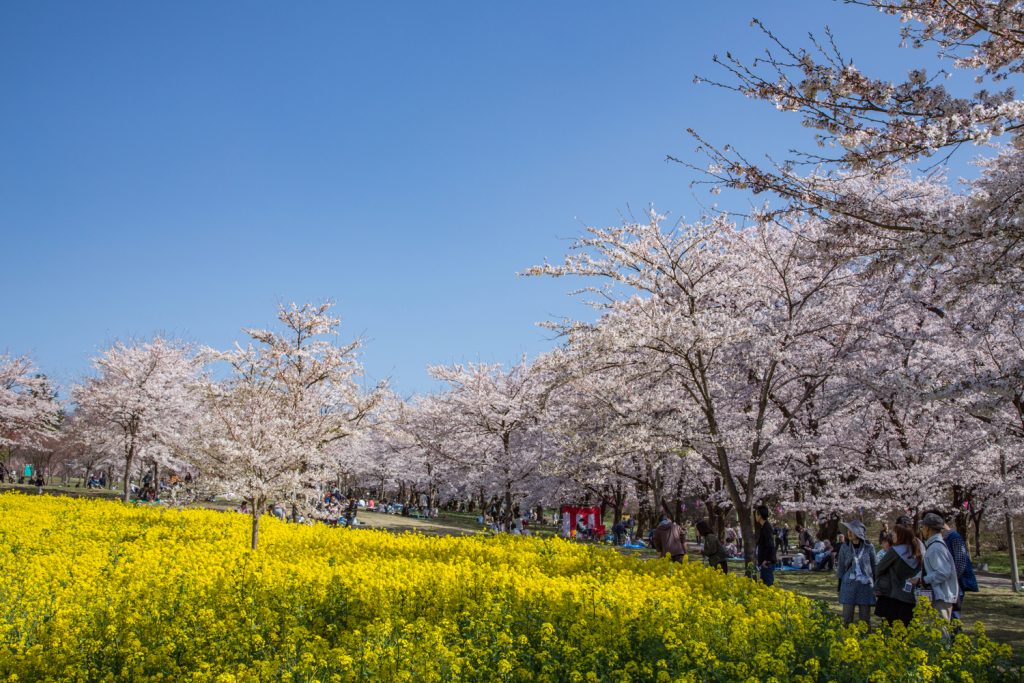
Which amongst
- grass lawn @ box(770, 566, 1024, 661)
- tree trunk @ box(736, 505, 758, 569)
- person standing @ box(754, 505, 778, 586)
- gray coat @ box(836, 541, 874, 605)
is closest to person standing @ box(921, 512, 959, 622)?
gray coat @ box(836, 541, 874, 605)

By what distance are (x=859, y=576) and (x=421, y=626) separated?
226 inches

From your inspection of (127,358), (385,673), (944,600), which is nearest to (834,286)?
(944,600)

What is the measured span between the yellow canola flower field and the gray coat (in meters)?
0.90

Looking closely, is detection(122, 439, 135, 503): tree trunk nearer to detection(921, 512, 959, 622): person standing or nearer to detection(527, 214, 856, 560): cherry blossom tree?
detection(527, 214, 856, 560): cherry blossom tree

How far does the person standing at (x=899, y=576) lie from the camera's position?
25.6ft

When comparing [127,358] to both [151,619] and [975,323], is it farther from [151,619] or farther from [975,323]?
[975,323]

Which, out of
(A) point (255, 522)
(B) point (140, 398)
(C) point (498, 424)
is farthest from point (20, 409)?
(A) point (255, 522)

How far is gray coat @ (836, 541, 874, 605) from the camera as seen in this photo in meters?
8.54

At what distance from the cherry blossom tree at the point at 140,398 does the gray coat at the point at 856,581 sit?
80.0ft

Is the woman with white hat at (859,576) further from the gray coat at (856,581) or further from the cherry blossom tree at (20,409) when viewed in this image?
the cherry blossom tree at (20,409)

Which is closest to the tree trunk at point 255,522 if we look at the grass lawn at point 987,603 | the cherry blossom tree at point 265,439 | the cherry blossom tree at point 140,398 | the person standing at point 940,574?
the cherry blossom tree at point 265,439

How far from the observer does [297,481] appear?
12594 millimetres

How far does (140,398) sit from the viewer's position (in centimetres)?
2980

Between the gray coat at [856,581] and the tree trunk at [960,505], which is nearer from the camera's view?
the gray coat at [856,581]
